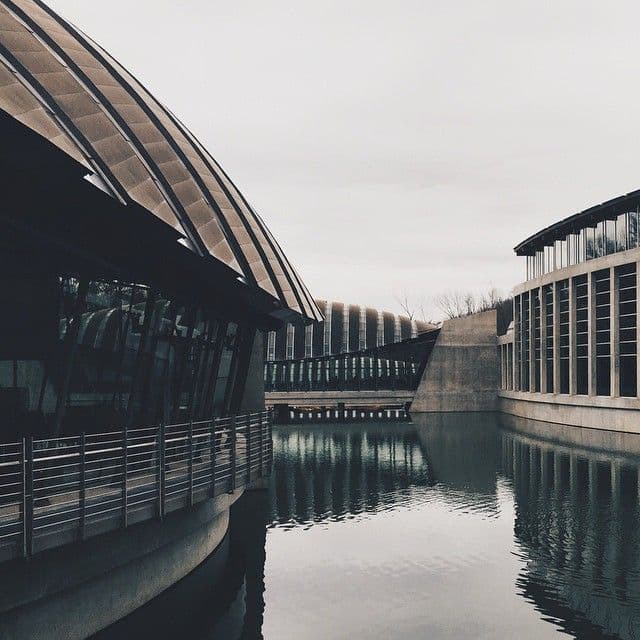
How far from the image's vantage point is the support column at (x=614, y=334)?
65.4 metres

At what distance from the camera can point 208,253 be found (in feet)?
59.7

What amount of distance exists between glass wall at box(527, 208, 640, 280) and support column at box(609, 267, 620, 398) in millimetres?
2725

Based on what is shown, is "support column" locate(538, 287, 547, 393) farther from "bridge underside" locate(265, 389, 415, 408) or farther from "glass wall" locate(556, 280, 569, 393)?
"bridge underside" locate(265, 389, 415, 408)

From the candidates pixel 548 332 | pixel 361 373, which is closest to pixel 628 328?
pixel 548 332

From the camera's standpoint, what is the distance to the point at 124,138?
63.9 feet

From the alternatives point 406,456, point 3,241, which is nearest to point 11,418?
point 3,241

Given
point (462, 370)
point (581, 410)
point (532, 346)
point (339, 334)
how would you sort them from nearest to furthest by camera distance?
point (581, 410) → point (532, 346) → point (462, 370) → point (339, 334)

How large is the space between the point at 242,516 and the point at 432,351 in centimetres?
6747

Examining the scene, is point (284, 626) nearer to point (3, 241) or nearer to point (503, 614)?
point (503, 614)

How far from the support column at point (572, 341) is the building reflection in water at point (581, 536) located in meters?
21.1

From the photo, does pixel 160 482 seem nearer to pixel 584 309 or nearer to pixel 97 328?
pixel 97 328

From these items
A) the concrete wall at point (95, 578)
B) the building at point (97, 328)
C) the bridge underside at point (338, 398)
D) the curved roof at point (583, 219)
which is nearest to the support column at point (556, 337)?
the curved roof at point (583, 219)

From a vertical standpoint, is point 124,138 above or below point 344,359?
above

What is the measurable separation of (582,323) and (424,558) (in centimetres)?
5128
